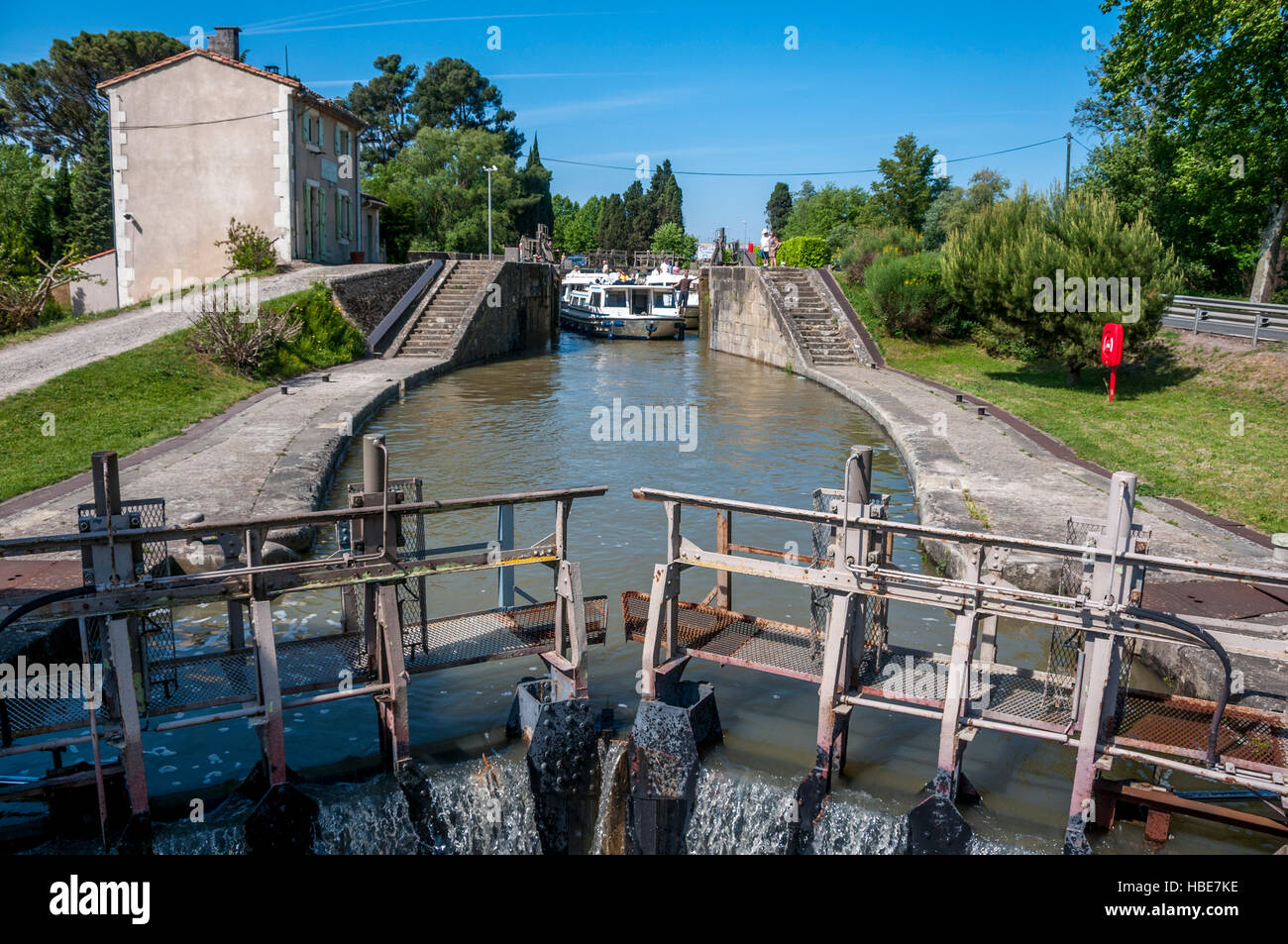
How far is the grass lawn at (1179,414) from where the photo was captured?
Answer: 12969 millimetres

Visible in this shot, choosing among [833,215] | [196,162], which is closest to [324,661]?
[196,162]

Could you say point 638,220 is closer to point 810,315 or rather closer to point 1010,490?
point 810,315

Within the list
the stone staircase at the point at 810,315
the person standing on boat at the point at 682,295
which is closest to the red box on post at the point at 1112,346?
the stone staircase at the point at 810,315

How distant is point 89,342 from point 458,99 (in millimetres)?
61697

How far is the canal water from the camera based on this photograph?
6402 millimetres

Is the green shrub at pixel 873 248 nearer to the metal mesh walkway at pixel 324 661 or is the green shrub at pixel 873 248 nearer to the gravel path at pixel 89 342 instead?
the gravel path at pixel 89 342

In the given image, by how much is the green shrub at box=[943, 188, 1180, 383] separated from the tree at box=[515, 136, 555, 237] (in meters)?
45.0

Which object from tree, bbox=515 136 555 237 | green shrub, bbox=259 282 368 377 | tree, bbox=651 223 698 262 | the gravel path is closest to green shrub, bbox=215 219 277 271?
the gravel path

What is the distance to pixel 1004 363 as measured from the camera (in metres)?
26.6

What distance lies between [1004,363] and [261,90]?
73.1ft

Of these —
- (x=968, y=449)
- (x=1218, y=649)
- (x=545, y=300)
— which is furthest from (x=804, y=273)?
(x=1218, y=649)

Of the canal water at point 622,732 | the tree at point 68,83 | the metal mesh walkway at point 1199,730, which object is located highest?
the tree at point 68,83

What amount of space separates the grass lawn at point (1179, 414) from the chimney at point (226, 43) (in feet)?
74.6

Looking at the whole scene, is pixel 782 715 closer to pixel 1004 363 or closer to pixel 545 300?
pixel 1004 363
